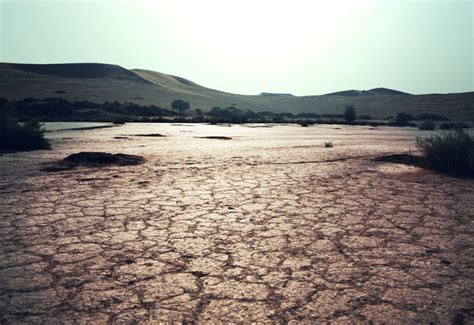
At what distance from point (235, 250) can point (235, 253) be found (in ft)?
0.19

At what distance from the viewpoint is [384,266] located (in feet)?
7.84

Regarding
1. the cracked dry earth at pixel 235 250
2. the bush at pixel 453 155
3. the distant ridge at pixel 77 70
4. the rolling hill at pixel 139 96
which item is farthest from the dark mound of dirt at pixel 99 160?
the distant ridge at pixel 77 70

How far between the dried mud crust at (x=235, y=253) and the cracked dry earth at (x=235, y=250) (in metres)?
0.01

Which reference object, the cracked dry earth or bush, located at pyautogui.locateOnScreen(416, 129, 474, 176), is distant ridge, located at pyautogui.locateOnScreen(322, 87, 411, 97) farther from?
the cracked dry earth

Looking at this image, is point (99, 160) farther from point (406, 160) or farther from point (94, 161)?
point (406, 160)

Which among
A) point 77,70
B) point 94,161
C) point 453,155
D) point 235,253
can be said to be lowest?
point 235,253

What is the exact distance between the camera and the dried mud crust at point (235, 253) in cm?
188

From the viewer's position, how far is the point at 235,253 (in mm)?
2602

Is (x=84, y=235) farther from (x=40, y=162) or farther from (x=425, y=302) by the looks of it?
(x=40, y=162)

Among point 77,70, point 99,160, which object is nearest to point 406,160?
point 99,160

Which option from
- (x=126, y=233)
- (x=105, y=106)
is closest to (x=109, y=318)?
(x=126, y=233)

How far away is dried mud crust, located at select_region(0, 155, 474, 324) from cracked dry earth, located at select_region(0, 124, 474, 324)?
0.01 m

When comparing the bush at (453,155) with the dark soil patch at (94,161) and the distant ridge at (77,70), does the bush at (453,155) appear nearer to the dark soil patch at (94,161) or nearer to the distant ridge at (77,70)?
the dark soil patch at (94,161)

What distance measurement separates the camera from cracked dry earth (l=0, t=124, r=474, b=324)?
6.16ft
